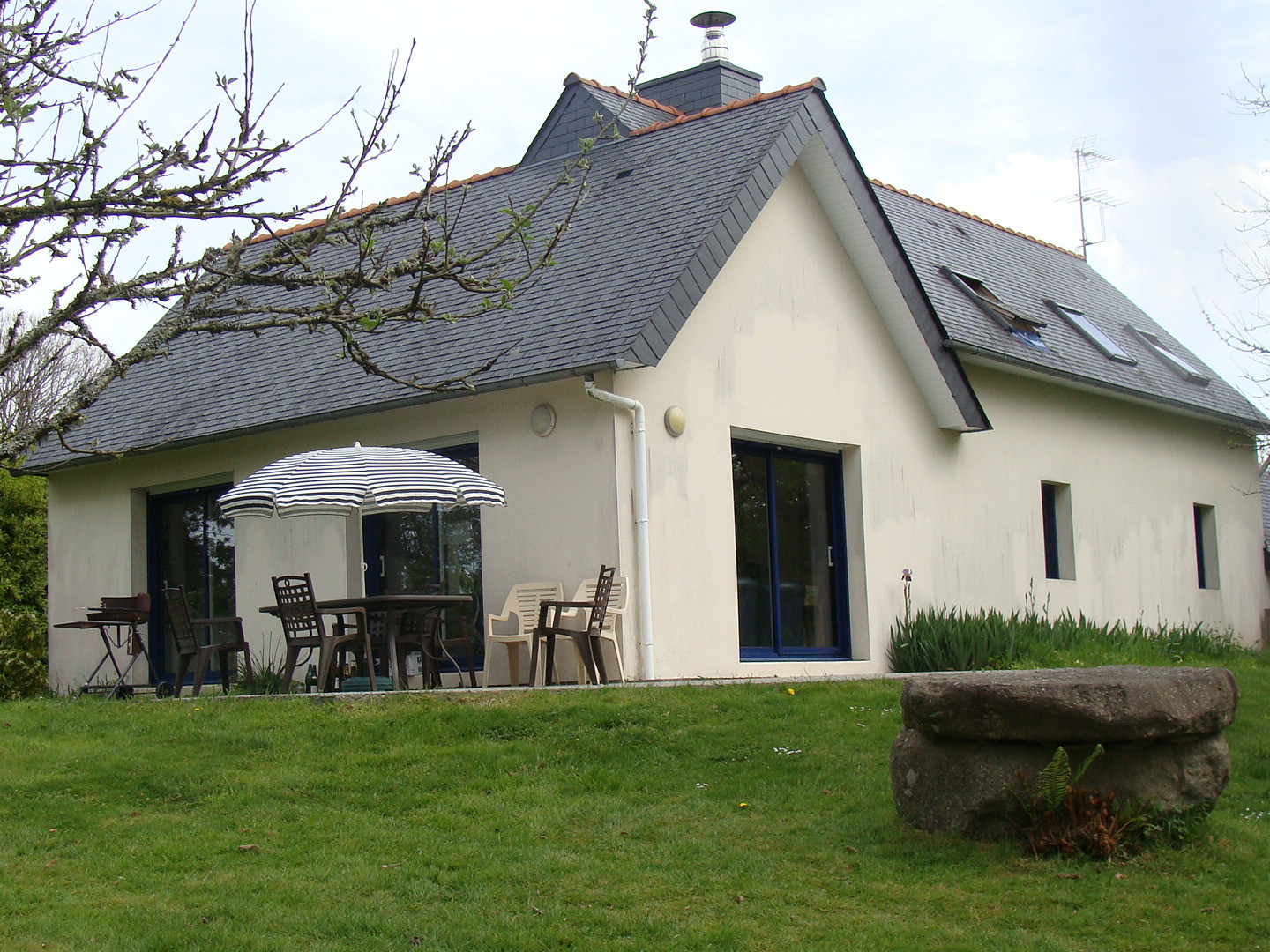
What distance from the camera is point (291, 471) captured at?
1183 centimetres

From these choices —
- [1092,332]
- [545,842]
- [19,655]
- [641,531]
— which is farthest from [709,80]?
[545,842]

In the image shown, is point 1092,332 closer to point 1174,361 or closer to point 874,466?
point 1174,361

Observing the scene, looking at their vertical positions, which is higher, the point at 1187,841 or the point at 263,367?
the point at 263,367

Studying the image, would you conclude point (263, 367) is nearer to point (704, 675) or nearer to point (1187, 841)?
point (704, 675)

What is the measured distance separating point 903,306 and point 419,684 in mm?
6223

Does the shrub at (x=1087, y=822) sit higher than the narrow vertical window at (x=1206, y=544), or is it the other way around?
the narrow vertical window at (x=1206, y=544)

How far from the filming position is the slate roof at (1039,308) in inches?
667

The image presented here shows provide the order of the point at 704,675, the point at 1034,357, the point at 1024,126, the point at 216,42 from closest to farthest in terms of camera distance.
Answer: the point at 216,42, the point at 704,675, the point at 1024,126, the point at 1034,357

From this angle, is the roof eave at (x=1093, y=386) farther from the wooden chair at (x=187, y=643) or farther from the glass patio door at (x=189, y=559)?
the glass patio door at (x=189, y=559)

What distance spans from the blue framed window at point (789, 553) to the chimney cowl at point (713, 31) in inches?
268

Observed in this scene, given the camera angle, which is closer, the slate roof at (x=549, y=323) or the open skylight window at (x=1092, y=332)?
the slate roof at (x=549, y=323)

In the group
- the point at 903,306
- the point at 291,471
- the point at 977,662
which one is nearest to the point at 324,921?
the point at 291,471

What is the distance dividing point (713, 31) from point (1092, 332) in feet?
21.3

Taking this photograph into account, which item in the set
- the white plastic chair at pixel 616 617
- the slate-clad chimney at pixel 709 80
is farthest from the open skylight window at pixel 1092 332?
the white plastic chair at pixel 616 617
